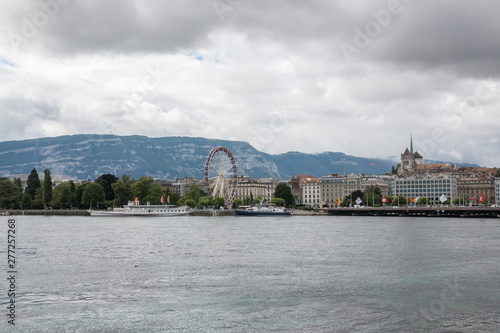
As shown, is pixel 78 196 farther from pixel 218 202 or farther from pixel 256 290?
pixel 256 290

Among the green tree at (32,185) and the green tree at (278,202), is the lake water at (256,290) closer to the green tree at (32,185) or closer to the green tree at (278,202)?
the green tree at (278,202)

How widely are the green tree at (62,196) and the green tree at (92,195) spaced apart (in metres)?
4.73

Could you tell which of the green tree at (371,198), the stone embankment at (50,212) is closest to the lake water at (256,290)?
the stone embankment at (50,212)

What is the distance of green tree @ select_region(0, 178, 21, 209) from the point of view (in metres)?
156

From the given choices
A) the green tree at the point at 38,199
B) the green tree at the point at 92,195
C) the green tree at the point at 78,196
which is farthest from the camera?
the green tree at the point at 38,199

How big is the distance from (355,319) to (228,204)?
136730 millimetres

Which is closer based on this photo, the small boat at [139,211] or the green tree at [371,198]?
the small boat at [139,211]

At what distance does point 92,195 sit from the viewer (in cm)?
15300

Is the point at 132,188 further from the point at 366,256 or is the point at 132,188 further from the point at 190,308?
the point at 190,308

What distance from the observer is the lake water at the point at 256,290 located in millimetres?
21031

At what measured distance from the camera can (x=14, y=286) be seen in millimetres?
27125

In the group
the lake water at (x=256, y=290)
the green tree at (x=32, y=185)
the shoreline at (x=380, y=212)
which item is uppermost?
the green tree at (x=32, y=185)

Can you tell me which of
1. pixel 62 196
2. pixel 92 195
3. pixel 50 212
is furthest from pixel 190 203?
pixel 50 212

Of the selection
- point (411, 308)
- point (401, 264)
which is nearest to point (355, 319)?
point (411, 308)
